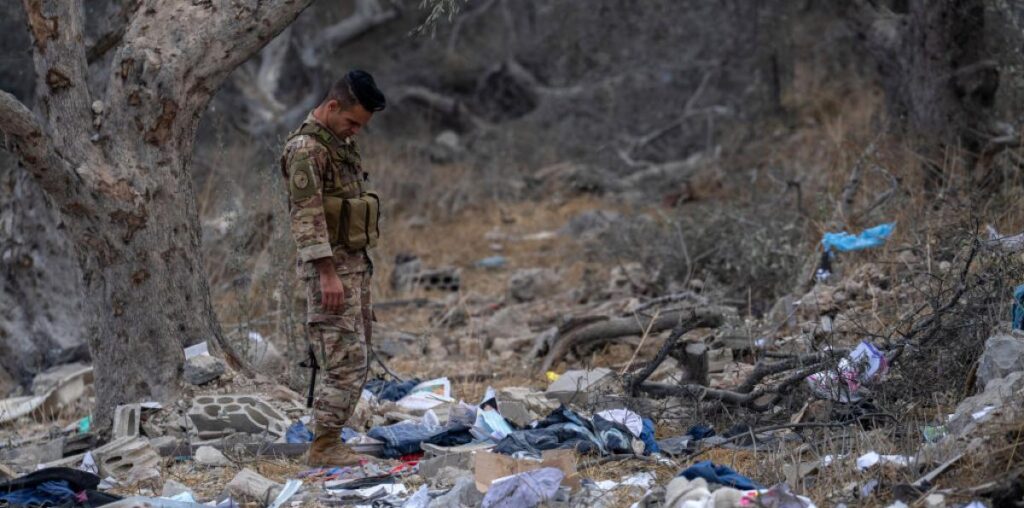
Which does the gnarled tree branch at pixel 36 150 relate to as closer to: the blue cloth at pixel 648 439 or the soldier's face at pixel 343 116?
the soldier's face at pixel 343 116

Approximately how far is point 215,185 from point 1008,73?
6615 mm

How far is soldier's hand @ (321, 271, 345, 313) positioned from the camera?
186 inches

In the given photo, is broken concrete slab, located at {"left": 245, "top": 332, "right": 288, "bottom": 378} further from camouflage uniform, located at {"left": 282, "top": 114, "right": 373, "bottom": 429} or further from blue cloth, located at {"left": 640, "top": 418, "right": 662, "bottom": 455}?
blue cloth, located at {"left": 640, "top": 418, "right": 662, "bottom": 455}

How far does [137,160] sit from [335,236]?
126 centimetres

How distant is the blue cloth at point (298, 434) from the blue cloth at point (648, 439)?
154cm

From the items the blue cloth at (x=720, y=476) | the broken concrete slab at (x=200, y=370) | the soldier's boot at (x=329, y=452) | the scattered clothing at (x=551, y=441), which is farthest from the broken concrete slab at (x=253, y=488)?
the blue cloth at (x=720, y=476)

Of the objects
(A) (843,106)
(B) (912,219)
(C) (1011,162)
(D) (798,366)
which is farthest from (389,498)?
(A) (843,106)

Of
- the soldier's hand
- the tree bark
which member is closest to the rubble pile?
the tree bark

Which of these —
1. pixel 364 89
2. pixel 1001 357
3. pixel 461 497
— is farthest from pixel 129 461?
pixel 1001 357

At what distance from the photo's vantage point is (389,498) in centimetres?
442

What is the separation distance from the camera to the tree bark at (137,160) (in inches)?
214

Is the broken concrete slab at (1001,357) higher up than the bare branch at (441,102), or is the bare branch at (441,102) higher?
the bare branch at (441,102)

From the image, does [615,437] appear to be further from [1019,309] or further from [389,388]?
[389,388]

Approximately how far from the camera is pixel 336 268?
→ 488 cm
